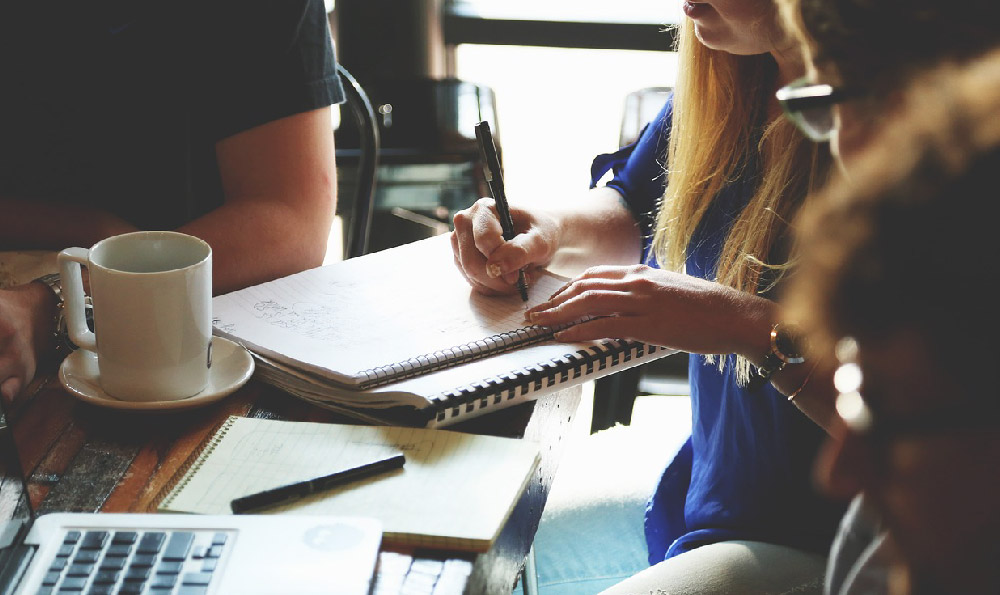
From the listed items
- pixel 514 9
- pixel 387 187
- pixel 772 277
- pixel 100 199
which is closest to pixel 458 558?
pixel 772 277

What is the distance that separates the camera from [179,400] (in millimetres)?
772

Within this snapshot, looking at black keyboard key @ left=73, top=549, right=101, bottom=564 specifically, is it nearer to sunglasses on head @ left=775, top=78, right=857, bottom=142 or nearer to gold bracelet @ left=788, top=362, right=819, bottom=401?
sunglasses on head @ left=775, top=78, right=857, bottom=142

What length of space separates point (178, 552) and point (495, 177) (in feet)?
1.96

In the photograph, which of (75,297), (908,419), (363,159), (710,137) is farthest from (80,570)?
(363,159)

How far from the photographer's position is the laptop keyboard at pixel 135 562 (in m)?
0.54

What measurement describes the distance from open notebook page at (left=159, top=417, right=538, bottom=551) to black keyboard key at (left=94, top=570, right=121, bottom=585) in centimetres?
9

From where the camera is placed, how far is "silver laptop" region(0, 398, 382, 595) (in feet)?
1.78

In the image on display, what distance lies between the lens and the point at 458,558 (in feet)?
1.96

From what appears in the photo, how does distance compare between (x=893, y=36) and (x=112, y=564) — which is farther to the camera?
(x=112, y=564)

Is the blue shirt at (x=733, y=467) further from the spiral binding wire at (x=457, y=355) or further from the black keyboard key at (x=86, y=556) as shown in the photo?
the black keyboard key at (x=86, y=556)

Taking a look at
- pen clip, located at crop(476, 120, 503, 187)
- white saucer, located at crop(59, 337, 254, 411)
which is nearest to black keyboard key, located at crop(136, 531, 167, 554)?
white saucer, located at crop(59, 337, 254, 411)

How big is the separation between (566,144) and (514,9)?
0.77 meters

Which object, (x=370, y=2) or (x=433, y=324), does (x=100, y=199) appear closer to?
(x=433, y=324)

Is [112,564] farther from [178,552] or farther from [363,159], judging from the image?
[363,159]
